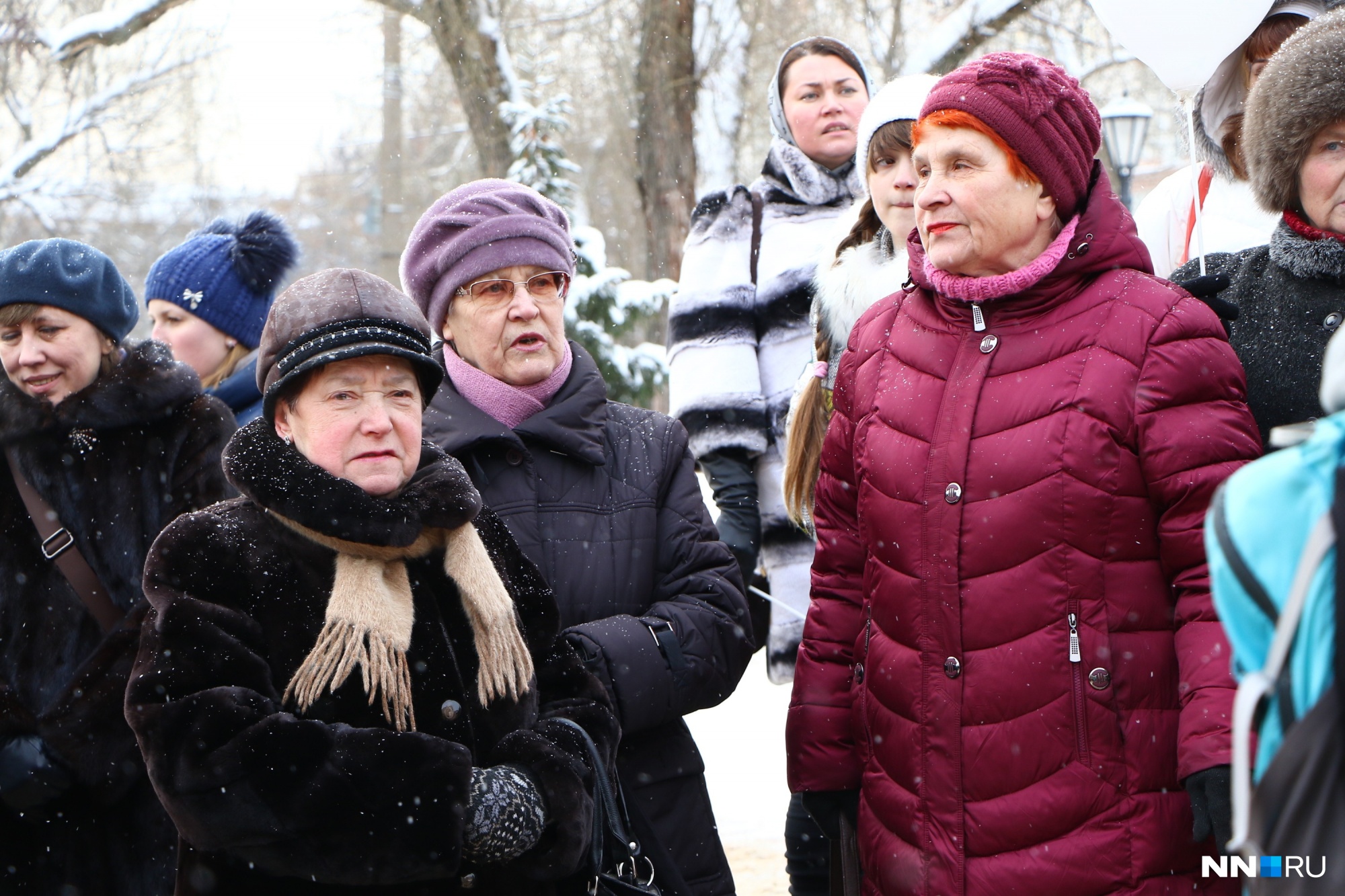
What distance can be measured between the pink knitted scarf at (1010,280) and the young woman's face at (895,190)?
29.6 inches

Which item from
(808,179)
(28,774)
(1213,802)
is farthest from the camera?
(808,179)

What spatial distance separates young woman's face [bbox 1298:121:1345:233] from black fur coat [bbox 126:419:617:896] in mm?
1673

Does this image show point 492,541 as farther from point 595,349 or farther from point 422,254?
point 595,349

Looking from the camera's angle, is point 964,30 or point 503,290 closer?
point 503,290

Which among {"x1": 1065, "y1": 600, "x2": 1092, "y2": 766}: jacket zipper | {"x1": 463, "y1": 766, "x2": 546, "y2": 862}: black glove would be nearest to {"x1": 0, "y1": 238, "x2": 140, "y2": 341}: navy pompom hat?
{"x1": 463, "y1": 766, "x2": 546, "y2": 862}: black glove

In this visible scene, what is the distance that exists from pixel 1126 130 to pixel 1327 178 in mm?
8030

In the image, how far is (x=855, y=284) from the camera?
11.3ft

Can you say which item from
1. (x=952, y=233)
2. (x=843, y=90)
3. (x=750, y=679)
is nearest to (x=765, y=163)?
(x=843, y=90)

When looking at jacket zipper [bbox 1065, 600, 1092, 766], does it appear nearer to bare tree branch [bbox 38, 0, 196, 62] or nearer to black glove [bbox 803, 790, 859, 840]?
black glove [bbox 803, 790, 859, 840]

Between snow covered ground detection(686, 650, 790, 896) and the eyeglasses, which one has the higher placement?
the eyeglasses

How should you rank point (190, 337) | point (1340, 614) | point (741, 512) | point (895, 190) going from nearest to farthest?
1. point (1340, 614)
2. point (895, 190)
3. point (741, 512)
4. point (190, 337)

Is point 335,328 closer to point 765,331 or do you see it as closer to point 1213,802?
point 1213,802

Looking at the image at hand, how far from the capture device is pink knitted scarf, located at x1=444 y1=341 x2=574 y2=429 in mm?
3045

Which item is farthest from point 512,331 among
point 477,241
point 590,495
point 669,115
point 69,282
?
point 669,115
